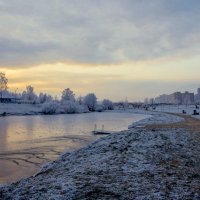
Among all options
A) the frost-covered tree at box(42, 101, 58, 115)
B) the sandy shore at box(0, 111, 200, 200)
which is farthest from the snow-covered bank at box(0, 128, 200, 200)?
the frost-covered tree at box(42, 101, 58, 115)

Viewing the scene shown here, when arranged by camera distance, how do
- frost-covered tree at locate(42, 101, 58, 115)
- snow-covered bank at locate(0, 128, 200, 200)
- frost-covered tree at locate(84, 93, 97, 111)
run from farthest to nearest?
frost-covered tree at locate(84, 93, 97, 111) → frost-covered tree at locate(42, 101, 58, 115) → snow-covered bank at locate(0, 128, 200, 200)

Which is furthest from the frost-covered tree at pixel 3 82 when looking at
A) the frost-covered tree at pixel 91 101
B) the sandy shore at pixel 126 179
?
the sandy shore at pixel 126 179

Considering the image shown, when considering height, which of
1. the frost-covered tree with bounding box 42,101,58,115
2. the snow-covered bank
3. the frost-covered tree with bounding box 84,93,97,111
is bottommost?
the snow-covered bank

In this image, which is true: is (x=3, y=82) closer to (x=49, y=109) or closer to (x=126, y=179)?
(x=49, y=109)

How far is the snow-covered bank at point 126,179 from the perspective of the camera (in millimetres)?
11961

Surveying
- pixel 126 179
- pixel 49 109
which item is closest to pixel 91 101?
pixel 49 109

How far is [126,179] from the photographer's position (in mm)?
13758

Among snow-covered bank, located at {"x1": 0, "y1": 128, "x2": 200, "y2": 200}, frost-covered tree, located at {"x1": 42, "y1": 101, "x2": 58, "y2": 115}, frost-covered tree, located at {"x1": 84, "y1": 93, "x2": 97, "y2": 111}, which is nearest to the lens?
snow-covered bank, located at {"x1": 0, "y1": 128, "x2": 200, "y2": 200}

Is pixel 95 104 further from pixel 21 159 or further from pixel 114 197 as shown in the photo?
pixel 114 197

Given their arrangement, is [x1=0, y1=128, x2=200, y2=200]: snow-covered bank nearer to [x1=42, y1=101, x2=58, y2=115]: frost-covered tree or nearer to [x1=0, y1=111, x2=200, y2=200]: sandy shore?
[x1=0, y1=111, x2=200, y2=200]: sandy shore

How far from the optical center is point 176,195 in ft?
38.0

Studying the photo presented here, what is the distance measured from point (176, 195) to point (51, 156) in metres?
17.6

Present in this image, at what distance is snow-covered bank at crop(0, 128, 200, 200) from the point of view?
12.0 m

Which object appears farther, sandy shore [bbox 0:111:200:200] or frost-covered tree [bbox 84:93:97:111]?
frost-covered tree [bbox 84:93:97:111]
